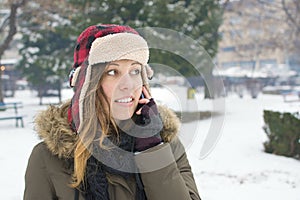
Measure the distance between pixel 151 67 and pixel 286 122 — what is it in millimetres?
6175

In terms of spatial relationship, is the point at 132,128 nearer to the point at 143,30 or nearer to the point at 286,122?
the point at 143,30

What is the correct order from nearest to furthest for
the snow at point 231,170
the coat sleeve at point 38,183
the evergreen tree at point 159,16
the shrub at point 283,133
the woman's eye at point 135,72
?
the coat sleeve at point 38,183, the woman's eye at point 135,72, the snow at point 231,170, the shrub at point 283,133, the evergreen tree at point 159,16

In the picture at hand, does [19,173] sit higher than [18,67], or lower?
lower

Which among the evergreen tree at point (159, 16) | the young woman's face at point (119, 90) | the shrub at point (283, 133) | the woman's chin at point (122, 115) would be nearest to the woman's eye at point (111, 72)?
the young woman's face at point (119, 90)

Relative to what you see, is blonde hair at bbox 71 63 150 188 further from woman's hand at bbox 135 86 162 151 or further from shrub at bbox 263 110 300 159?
shrub at bbox 263 110 300 159

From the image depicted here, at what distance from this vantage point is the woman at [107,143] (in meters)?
1.49

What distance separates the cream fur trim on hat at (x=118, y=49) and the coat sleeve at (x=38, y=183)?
19.1 inches

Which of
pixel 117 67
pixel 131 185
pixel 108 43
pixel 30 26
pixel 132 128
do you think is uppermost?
pixel 30 26

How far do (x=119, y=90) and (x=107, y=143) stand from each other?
0.23 meters

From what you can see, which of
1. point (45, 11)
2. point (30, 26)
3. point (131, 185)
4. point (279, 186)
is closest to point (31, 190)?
point (131, 185)

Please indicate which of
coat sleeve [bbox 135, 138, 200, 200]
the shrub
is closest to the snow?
the shrub

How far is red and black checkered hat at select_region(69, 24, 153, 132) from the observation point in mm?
1508

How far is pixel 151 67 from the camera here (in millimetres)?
1826

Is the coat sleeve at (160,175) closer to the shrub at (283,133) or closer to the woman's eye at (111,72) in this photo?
the woman's eye at (111,72)
